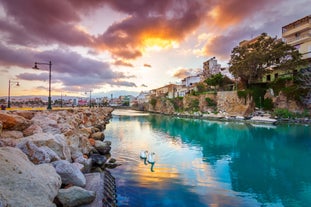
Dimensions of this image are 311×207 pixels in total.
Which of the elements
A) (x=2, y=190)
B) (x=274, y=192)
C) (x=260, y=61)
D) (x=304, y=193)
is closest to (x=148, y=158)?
(x=274, y=192)

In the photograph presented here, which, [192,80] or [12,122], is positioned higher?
[192,80]

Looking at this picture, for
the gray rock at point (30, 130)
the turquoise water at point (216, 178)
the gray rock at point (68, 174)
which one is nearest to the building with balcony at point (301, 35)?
the turquoise water at point (216, 178)

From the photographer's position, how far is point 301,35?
3434 centimetres

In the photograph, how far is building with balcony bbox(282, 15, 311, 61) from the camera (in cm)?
3230

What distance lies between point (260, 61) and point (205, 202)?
32664 millimetres

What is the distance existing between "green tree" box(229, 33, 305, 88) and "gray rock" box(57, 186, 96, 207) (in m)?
34.3

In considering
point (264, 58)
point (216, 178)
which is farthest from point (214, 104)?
point (216, 178)

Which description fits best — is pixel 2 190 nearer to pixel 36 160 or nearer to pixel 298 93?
pixel 36 160

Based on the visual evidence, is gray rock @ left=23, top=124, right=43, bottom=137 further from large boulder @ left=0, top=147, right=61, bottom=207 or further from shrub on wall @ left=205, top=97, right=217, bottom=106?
shrub on wall @ left=205, top=97, right=217, bottom=106

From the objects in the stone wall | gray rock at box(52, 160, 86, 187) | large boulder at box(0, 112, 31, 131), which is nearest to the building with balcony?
the stone wall

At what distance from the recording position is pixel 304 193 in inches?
261

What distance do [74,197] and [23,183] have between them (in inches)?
44.8

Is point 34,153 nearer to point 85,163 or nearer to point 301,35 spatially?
point 85,163

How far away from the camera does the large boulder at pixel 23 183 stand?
3293mm
